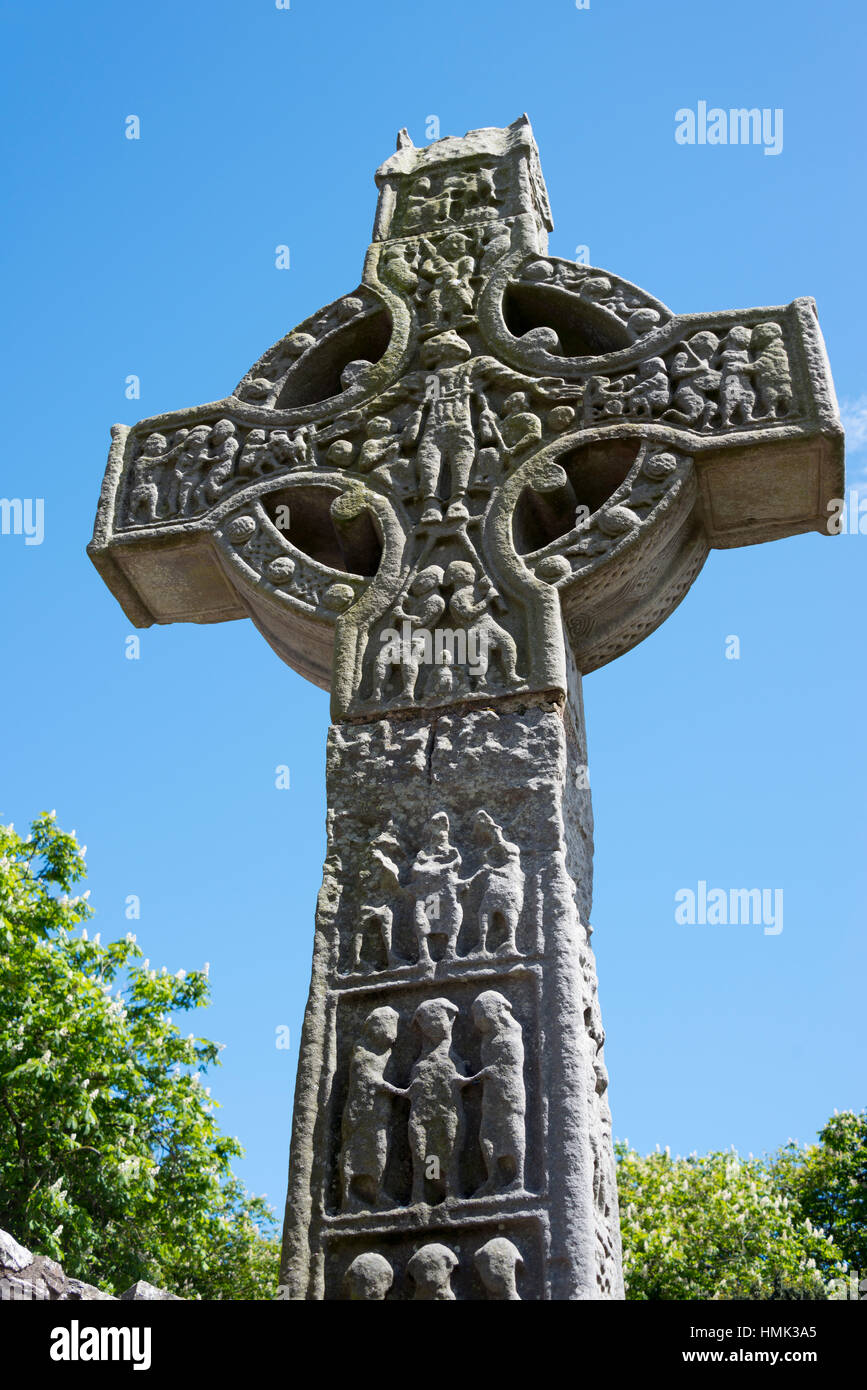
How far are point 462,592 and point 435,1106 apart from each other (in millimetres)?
1738

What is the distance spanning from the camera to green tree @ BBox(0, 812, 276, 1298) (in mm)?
13211

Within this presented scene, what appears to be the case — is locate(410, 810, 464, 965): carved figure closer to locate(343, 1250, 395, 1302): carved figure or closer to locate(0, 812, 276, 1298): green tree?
locate(343, 1250, 395, 1302): carved figure

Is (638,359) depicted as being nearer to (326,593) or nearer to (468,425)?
(468,425)

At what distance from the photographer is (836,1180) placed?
21625 mm

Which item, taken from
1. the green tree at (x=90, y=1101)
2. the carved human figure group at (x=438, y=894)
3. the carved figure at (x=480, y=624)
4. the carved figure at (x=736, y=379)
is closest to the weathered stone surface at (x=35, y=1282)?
the carved human figure group at (x=438, y=894)

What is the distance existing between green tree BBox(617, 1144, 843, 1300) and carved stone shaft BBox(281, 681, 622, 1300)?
13.3 m

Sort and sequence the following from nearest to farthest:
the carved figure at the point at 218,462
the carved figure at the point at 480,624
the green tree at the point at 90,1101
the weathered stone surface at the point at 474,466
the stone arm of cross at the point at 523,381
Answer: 1. the carved figure at the point at 480,624
2. the weathered stone surface at the point at 474,466
3. the stone arm of cross at the point at 523,381
4. the carved figure at the point at 218,462
5. the green tree at the point at 90,1101

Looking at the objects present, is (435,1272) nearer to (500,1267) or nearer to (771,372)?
(500,1267)

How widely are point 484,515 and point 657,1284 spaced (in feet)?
48.0

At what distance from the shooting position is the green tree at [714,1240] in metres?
16.7

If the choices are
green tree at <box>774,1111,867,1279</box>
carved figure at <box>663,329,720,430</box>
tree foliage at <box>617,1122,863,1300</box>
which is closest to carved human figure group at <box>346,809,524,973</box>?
carved figure at <box>663,329,720,430</box>

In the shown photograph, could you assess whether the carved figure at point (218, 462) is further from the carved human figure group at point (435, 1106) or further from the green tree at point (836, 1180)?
the green tree at point (836, 1180)

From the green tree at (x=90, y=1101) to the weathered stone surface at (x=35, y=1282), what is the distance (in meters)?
9.72
